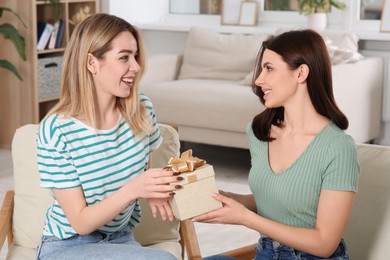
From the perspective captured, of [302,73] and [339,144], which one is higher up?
[302,73]

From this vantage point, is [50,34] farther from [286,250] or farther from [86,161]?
[286,250]

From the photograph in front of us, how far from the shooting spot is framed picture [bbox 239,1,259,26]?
21.0ft

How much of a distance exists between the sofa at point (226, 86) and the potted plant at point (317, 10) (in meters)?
0.28

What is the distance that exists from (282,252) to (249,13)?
4.50 metres

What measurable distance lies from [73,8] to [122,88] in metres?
4.31

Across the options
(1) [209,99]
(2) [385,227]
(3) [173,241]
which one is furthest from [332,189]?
(1) [209,99]

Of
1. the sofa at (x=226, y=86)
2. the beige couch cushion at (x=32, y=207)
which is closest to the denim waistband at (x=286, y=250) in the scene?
the beige couch cushion at (x=32, y=207)

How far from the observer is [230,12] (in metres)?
6.51

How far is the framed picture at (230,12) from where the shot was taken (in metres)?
6.49

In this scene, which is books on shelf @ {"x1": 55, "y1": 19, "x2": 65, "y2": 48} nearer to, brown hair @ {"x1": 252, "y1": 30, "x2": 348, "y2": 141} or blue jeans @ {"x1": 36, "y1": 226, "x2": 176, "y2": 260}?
blue jeans @ {"x1": 36, "y1": 226, "x2": 176, "y2": 260}

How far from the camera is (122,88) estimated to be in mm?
2236

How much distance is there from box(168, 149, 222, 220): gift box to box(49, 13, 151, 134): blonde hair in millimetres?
359

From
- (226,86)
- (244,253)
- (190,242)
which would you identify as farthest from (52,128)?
(226,86)

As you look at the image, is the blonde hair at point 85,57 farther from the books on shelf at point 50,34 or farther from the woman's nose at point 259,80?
the books on shelf at point 50,34
